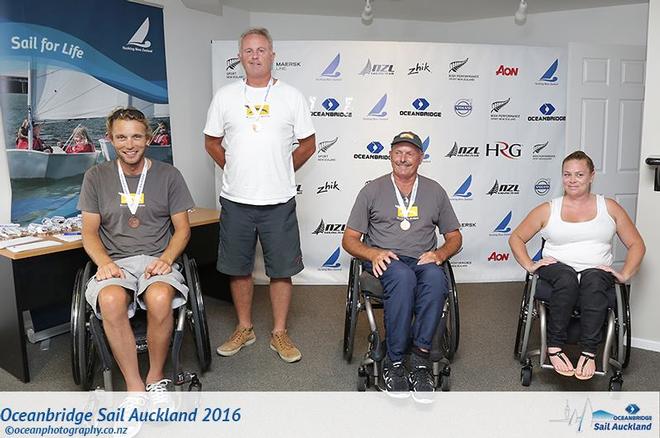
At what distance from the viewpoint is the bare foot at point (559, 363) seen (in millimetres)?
2260

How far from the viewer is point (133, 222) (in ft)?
7.93

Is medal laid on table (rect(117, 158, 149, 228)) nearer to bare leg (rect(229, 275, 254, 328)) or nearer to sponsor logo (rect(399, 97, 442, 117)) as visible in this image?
bare leg (rect(229, 275, 254, 328))

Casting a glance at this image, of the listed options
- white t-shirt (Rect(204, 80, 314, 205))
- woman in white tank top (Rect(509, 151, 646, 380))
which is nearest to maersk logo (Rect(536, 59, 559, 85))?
woman in white tank top (Rect(509, 151, 646, 380))

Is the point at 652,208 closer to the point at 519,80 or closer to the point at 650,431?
the point at 650,431

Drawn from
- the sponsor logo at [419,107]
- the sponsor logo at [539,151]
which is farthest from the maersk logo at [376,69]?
the sponsor logo at [539,151]

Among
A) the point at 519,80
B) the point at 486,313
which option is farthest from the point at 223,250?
the point at 519,80

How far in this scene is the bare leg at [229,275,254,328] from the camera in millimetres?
2887

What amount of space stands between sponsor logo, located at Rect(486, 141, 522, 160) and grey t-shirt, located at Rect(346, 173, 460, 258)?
5.48 ft

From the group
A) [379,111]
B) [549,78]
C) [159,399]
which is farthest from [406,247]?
[549,78]

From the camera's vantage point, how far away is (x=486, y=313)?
3.55m

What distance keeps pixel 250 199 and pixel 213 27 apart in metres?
2.19

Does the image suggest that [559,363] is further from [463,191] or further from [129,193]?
[463,191]

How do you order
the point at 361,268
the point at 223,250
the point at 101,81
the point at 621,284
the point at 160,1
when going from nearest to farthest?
the point at 621,284, the point at 361,268, the point at 223,250, the point at 101,81, the point at 160,1

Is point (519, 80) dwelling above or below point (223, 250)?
above
